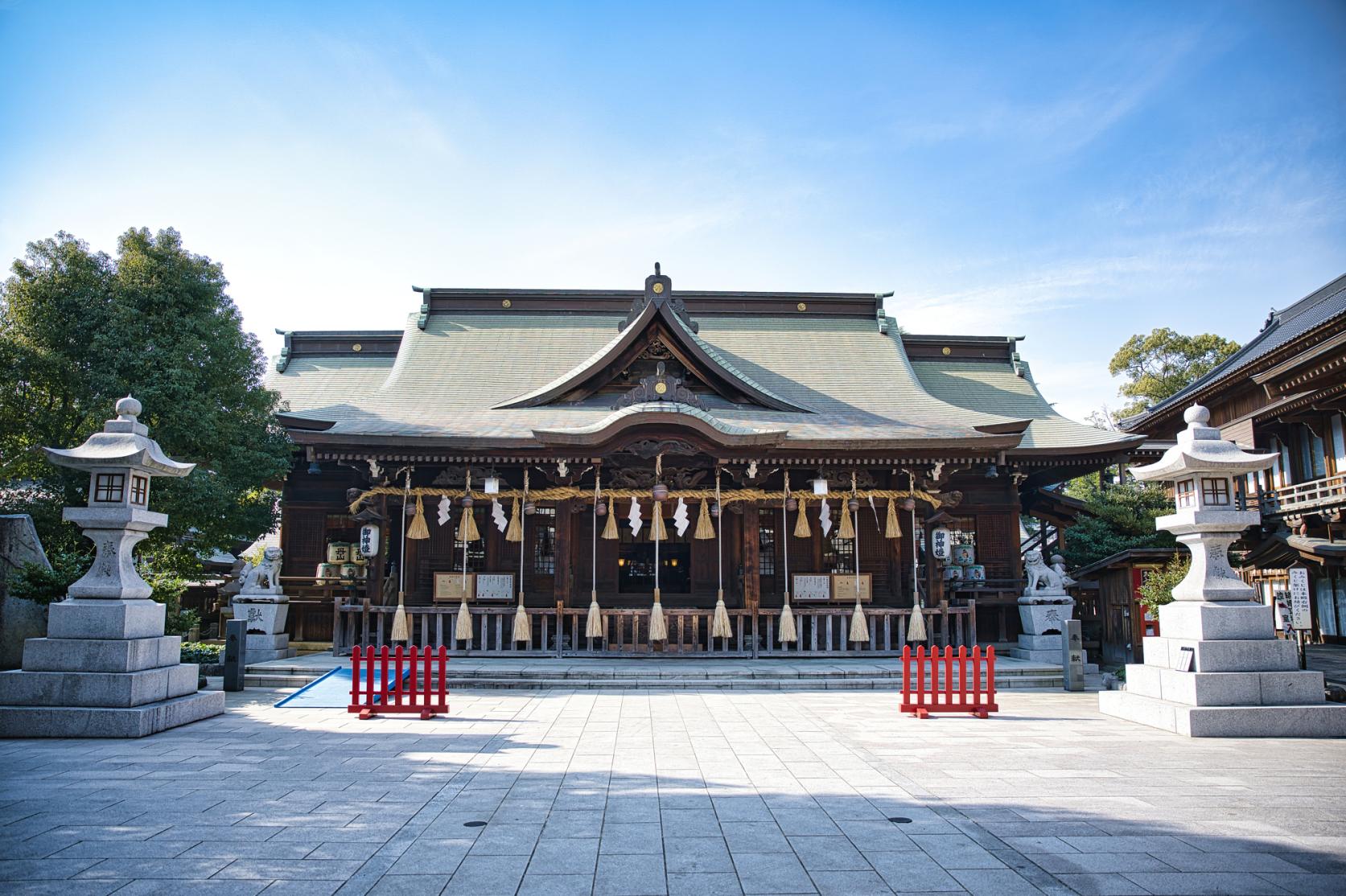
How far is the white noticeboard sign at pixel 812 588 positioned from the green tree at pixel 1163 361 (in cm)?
2860

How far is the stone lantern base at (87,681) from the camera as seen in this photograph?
9242mm

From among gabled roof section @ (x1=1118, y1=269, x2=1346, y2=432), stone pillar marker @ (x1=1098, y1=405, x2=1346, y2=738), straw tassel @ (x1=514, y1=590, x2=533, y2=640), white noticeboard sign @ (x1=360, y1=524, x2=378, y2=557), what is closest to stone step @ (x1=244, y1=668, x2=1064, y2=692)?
straw tassel @ (x1=514, y1=590, x2=533, y2=640)

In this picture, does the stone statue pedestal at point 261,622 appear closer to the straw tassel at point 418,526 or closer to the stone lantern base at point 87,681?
the straw tassel at point 418,526

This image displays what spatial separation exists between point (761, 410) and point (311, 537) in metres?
10.7

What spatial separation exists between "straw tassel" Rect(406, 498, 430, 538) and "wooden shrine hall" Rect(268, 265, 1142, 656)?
65mm

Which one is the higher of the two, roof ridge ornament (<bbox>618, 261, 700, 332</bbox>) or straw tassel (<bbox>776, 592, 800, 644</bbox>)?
roof ridge ornament (<bbox>618, 261, 700, 332</bbox>)

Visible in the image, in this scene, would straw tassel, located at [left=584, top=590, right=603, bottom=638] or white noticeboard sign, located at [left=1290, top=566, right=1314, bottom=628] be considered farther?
straw tassel, located at [left=584, top=590, right=603, bottom=638]

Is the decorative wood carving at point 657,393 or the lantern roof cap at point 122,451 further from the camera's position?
the decorative wood carving at point 657,393

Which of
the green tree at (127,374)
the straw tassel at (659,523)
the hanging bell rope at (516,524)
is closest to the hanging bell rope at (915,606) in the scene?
the straw tassel at (659,523)

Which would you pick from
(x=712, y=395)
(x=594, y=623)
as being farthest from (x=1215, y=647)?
(x=712, y=395)

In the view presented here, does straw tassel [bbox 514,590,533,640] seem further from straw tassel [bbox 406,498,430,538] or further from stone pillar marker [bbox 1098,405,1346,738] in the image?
stone pillar marker [bbox 1098,405,1346,738]

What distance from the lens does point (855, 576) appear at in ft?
54.3

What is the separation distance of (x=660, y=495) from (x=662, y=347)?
4327 millimetres

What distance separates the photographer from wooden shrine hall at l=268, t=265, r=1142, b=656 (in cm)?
1575
